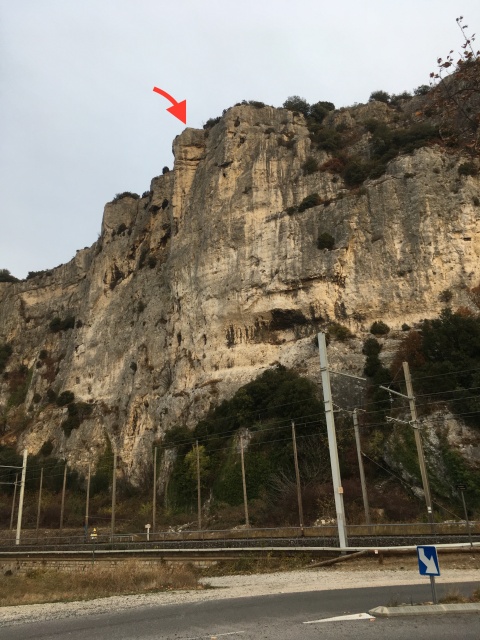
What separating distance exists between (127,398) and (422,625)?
147ft

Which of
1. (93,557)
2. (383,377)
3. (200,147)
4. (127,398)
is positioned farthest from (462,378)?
(200,147)

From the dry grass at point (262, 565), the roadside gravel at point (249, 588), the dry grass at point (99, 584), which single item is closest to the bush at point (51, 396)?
the dry grass at point (99, 584)

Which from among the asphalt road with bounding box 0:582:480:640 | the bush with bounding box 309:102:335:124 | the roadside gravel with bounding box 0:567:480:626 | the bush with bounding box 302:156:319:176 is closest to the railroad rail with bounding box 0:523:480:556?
the roadside gravel with bounding box 0:567:480:626

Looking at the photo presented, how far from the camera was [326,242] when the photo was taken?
4319cm

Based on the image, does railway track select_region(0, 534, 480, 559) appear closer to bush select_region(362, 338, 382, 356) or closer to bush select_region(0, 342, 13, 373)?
bush select_region(362, 338, 382, 356)

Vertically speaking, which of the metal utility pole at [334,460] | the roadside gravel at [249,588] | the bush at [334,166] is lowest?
the roadside gravel at [249,588]

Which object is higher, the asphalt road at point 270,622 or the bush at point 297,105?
the bush at point 297,105

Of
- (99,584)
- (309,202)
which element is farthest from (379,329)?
(99,584)

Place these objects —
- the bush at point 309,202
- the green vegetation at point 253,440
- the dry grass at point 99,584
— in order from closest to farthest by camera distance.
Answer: the dry grass at point 99,584 < the green vegetation at point 253,440 < the bush at point 309,202

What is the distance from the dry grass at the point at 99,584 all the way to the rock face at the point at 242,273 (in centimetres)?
2007

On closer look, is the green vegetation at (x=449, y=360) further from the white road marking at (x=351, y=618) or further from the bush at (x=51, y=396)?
the bush at (x=51, y=396)

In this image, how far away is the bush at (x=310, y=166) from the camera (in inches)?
1931

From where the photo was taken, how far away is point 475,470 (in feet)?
84.1

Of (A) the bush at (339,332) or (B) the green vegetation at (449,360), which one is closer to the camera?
(B) the green vegetation at (449,360)
